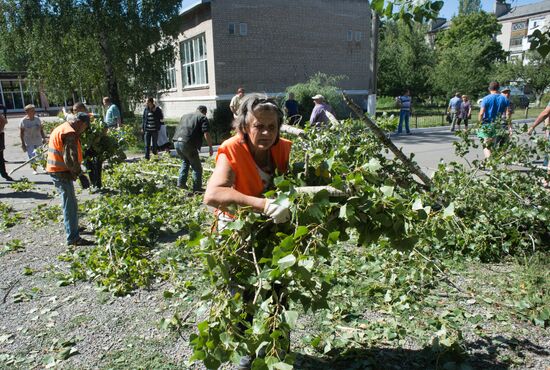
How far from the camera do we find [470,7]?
84688 millimetres

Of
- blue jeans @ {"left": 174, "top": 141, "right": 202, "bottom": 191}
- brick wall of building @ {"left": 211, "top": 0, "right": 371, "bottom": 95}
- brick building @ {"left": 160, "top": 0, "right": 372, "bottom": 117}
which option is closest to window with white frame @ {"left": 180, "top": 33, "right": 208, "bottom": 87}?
brick building @ {"left": 160, "top": 0, "right": 372, "bottom": 117}

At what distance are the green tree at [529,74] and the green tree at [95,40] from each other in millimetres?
31434

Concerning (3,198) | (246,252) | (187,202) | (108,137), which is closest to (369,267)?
(246,252)

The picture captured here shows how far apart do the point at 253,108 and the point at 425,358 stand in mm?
2174

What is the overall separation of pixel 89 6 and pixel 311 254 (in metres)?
17.6

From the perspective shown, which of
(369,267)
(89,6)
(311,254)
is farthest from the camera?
(89,6)

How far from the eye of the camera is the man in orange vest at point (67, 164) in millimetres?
5477

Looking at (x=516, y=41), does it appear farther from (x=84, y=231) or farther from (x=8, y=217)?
(x=8, y=217)

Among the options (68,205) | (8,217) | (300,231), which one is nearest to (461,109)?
(68,205)

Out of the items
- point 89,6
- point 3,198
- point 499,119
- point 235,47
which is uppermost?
point 89,6

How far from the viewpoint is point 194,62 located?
21828mm

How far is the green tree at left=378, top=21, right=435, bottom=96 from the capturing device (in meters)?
35.8

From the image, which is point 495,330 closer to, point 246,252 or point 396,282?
point 396,282

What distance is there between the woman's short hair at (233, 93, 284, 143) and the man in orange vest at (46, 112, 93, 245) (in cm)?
381
